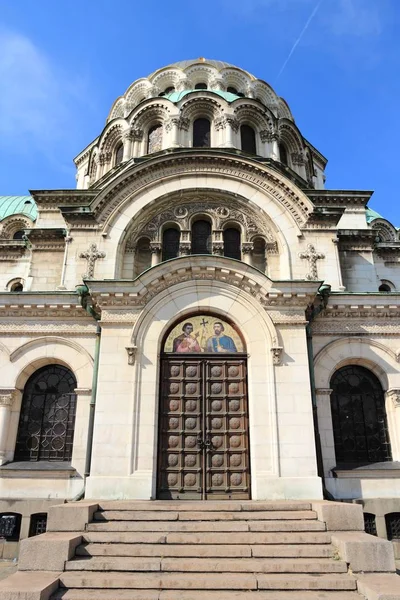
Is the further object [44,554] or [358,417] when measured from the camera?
[358,417]

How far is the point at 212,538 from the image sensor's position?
892cm

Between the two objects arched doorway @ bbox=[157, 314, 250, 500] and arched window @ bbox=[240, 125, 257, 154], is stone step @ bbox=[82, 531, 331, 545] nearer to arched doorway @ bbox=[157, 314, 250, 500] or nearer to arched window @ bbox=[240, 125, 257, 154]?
arched doorway @ bbox=[157, 314, 250, 500]

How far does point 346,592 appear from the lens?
24.7 feet

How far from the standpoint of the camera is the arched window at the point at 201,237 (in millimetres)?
16766

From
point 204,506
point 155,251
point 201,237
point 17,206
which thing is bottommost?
point 204,506

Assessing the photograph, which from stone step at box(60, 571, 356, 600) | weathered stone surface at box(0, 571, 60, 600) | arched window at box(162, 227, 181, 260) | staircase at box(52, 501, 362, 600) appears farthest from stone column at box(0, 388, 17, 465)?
arched window at box(162, 227, 181, 260)

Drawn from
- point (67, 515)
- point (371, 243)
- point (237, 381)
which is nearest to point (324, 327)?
point (237, 381)

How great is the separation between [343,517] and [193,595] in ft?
11.9

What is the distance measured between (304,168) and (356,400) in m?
13.3

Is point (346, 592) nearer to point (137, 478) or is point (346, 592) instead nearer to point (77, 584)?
point (77, 584)

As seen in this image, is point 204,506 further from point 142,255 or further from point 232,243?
point 232,243

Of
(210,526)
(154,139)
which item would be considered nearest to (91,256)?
(154,139)

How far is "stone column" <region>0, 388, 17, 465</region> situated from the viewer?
13.2 m

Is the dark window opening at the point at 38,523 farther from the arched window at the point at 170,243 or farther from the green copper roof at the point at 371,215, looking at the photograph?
the green copper roof at the point at 371,215
